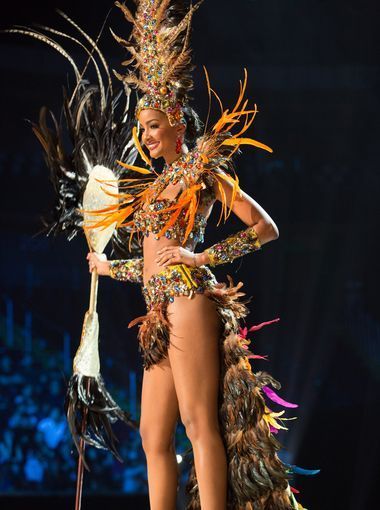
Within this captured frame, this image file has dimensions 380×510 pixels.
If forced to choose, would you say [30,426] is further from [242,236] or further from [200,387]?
[242,236]

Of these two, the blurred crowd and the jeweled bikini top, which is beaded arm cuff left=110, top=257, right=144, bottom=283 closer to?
the jeweled bikini top

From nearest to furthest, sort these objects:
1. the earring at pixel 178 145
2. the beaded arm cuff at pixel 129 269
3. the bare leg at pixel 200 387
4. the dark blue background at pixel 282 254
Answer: the bare leg at pixel 200 387
the earring at pixel 178 145
the beaded arm cuff at pixel 129 269
the dark blue background at pixel 282 254

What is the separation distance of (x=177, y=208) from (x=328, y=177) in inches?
50.6

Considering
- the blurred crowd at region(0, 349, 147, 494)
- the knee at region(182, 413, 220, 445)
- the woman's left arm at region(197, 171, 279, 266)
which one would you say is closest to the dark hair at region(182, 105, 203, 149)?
the woman's left arm at region(197, 171, 279, 266)

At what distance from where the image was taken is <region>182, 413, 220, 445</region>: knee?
7.47ft

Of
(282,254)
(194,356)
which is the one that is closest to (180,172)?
(194,356)

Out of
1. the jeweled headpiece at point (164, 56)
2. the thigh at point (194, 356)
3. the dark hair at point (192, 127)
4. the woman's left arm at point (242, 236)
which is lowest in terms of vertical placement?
the thigh at point (194, 356)

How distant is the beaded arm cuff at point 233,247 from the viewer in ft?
7.45

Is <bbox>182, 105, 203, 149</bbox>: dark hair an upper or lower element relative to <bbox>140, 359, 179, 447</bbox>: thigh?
upper

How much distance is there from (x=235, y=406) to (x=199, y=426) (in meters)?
0.11

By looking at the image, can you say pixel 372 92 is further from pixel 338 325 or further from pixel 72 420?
pixel 72 420

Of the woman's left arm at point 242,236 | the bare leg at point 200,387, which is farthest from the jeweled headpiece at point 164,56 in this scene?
the bare leg at point 200,387

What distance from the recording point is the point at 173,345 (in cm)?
229

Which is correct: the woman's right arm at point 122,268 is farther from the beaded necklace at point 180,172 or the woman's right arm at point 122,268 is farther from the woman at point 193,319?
the beaded necklace at point 180,172
